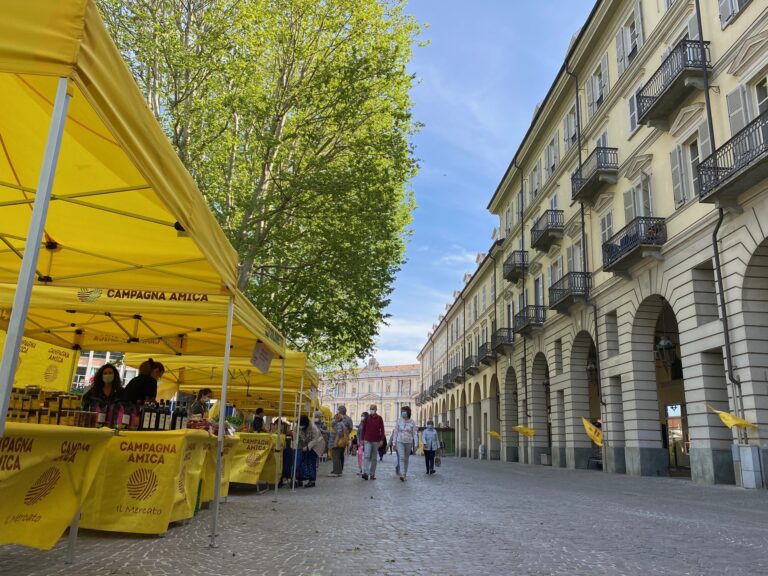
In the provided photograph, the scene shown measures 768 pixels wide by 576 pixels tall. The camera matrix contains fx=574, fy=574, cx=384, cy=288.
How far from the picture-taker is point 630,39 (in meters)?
21.7

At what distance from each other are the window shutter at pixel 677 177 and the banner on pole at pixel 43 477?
18026 mm

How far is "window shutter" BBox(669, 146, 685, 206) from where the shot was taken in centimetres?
1772

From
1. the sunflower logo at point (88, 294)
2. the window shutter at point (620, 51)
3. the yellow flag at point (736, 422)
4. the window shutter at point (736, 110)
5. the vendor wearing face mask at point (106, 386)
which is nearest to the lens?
the vendor wearing face mask at point (106, 386)

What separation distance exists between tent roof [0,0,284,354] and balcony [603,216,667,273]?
15.0 meters

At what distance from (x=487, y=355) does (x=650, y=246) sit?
23.2 meters

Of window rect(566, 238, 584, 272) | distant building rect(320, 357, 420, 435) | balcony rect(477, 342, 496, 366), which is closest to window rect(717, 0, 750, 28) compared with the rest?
window rect(566, 238, 584, 272)

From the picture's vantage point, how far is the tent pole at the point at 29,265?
2371 millimetres

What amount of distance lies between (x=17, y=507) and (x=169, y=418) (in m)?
3.02

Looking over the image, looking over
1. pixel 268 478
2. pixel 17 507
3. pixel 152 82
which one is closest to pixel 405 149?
pixel 152 82

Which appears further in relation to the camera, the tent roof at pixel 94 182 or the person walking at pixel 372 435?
the person walking at pixel 372 435

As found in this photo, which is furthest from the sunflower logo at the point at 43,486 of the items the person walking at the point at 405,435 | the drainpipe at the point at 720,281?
the drainpipe at the point at 720,281

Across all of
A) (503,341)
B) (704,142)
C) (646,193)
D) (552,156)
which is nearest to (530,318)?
(503,341)

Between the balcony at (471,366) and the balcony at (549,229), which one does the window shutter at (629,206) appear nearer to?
the balcony at (549,229)

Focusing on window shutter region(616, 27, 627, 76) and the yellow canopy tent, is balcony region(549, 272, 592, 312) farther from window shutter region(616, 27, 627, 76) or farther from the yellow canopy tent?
the yellow canopy tent
